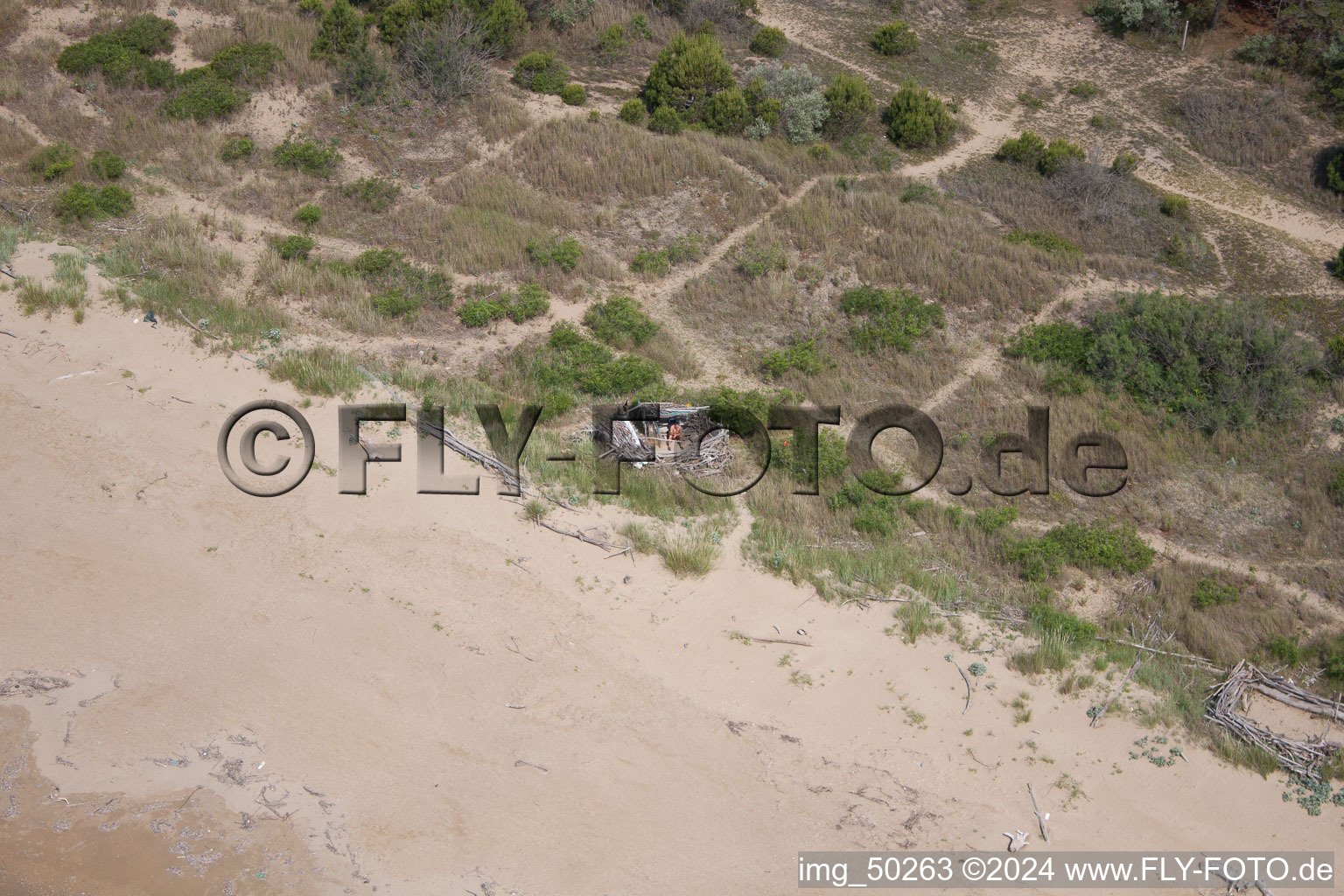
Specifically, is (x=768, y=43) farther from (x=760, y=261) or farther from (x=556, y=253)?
(x=556, y=253)

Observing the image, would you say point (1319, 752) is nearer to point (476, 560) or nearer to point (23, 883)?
point (476, 560)

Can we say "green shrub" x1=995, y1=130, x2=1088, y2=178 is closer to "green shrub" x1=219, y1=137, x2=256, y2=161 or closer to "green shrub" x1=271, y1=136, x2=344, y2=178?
"green shrub" x1=271, y1=136, x2=344, y2=178

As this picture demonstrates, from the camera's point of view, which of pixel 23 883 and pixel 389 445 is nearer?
pixel 23 883

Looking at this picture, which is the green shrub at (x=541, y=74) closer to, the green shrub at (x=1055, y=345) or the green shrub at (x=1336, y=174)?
the green shrub at (x=1055, y=345)

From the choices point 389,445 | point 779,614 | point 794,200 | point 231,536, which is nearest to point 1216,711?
point 779,614

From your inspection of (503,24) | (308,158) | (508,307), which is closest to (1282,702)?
(508,307)

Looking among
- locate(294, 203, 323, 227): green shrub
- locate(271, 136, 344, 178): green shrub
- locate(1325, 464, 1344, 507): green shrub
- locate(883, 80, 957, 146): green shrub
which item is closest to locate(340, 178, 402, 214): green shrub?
locate(271, 136, 344, 178): green shrub

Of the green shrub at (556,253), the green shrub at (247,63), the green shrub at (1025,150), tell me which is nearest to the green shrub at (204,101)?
the green shrub at (247,63)
